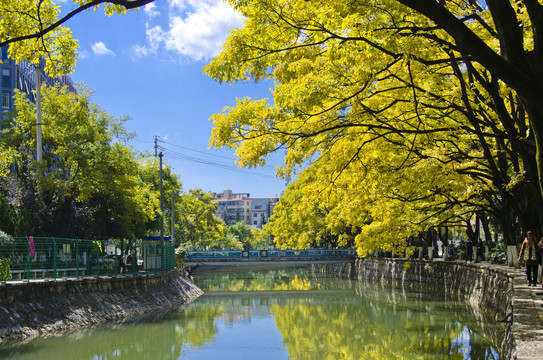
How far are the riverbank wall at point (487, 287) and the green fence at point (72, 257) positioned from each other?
520 inches

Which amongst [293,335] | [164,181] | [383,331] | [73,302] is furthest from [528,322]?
[164,181]

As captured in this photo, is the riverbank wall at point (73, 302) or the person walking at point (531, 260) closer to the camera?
the person walking at point (531, 260)

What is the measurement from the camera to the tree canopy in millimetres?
7725

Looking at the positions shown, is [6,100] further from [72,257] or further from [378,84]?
[378,84]

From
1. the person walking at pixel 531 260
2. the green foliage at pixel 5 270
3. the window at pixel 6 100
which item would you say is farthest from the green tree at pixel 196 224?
the person walking at pixel 531 260

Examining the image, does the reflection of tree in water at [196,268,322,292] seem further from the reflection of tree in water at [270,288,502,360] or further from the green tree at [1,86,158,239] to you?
the reflection of tree in water at [270,288,502,360]

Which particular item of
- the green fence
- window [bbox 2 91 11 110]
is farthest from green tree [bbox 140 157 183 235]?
the green fence

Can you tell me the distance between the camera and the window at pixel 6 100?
52.8m

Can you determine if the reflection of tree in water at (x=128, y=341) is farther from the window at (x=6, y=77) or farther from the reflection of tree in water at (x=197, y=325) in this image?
the window at (x=6, y=77)

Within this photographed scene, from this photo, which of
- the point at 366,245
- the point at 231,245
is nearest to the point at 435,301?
the point at 366,245

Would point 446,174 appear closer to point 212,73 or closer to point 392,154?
point 392,154

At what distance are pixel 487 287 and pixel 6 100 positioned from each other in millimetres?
45689

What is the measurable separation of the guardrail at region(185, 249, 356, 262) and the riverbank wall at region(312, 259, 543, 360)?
1.92 metres

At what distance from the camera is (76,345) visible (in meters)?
16.7
